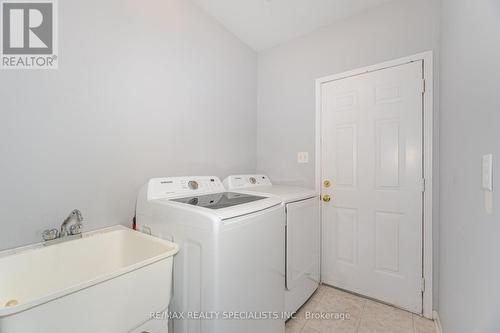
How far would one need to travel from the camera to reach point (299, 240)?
1.74 metres

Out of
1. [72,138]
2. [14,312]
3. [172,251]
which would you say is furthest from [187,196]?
[14,312]

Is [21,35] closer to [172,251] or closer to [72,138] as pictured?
[72,138]

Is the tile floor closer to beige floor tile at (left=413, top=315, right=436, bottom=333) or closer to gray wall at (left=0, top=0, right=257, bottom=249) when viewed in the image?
beige floor tile at (left=413, top=315, right=436, bottom=333)

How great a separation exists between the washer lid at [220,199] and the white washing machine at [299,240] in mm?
167

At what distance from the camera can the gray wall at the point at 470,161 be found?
65cm

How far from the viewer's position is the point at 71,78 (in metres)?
1.25

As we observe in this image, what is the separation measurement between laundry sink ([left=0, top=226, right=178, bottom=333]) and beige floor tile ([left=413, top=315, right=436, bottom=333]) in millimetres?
1820

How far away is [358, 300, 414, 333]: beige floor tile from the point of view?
1.54m

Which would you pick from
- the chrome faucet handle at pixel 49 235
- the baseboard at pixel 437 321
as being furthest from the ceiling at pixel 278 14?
the baseboard at pixel 437 321

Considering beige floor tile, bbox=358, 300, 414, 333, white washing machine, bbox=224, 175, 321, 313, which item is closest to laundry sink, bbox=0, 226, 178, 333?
white washing machine, bbox=224, 175, 321, 313

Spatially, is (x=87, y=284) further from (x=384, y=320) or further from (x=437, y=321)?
(x=437, y=321)

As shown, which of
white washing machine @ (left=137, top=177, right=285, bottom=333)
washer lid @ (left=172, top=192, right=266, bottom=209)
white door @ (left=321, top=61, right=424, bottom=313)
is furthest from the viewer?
white door @ (left=321, top=61, right=424, bottom=313)

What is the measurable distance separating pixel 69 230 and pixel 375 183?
2.28 metres

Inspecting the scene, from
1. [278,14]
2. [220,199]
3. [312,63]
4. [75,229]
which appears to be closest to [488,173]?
[220,199]
